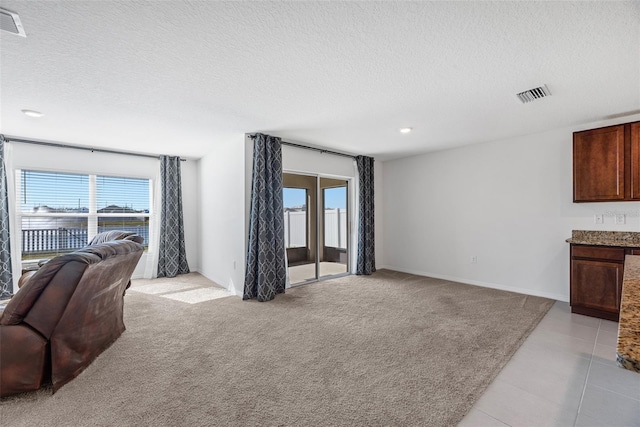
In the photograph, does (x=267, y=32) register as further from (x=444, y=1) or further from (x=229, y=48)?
(x=444, y=1)

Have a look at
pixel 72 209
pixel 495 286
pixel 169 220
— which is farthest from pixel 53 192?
pixel 495 286

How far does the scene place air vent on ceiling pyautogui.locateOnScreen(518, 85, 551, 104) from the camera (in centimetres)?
266

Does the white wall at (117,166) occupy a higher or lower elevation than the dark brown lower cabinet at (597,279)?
higher

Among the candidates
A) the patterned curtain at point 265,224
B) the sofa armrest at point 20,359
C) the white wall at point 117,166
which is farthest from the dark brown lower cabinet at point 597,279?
the white wall at point 117,166

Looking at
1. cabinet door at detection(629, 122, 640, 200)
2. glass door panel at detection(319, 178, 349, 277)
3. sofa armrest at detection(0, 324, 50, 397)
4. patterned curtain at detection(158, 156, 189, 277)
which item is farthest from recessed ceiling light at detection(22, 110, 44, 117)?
cabinet door at detection(629, 122, 640, 200)

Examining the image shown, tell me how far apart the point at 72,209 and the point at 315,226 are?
13.4ft

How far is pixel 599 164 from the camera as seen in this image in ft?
11.5

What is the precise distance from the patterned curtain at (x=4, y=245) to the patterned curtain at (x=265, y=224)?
333 centimetres

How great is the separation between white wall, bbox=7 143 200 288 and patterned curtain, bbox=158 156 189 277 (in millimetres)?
225

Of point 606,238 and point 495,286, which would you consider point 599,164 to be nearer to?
point 606,238

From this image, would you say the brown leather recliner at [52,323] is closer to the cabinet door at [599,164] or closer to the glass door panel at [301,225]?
the glass door panel at [301,225]

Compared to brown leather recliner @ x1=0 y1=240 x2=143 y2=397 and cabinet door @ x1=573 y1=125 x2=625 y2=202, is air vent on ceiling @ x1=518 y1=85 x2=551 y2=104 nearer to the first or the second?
cabinet door @ x1=573 y1=125 x2=625 y2=202

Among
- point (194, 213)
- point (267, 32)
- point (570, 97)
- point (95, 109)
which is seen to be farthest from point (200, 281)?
point (570, 97)

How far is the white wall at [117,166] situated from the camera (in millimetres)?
4367
